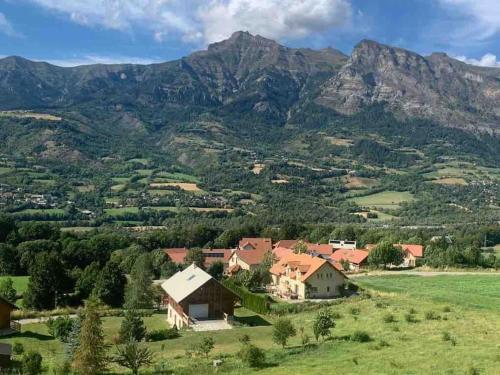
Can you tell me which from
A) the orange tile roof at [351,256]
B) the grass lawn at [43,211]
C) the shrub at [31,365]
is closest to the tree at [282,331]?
the shrub at [31,365]

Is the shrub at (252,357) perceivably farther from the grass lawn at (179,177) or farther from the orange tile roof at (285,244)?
the grass lawn at (179,177)

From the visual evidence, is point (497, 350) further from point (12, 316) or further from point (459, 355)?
point (12, 316)

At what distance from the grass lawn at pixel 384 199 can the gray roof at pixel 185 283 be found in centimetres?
12033

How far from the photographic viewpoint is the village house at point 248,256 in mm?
75956

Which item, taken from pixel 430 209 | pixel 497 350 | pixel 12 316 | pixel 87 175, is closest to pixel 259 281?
pixel 12 316

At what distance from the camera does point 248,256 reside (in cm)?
7919

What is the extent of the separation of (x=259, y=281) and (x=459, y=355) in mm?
35538

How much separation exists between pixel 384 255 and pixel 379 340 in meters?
42.4

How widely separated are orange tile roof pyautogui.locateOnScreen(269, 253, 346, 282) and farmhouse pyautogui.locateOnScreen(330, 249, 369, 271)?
568 inches

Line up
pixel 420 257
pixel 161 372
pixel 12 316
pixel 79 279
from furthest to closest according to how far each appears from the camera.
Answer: pixel 420 257 → pixel 79 279 → pixel 12 316 → pixel 161 372

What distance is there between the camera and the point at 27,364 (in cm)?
2342

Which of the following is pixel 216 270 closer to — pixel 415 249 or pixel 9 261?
pixel 9 261

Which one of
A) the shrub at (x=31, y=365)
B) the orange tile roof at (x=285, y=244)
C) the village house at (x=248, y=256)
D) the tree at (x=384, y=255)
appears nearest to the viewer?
the shrub at (x=31, y=365)

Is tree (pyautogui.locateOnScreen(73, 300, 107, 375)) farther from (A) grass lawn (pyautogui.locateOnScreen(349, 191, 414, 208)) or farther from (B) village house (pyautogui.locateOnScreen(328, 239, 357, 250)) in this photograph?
(A) grass lawn (pyautogui.locateOnScreen(349, 191, 414, 208))
